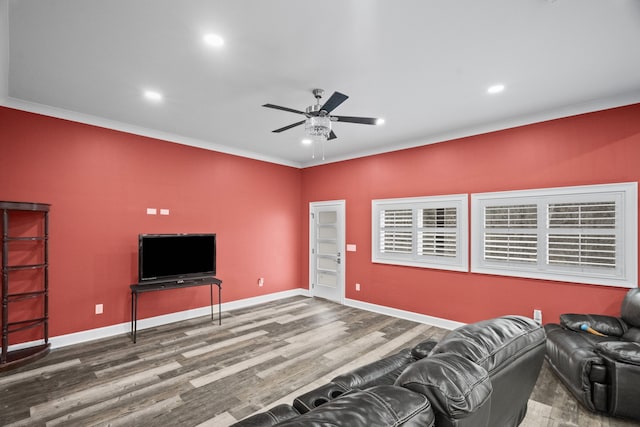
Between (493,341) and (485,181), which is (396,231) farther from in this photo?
(493,341)

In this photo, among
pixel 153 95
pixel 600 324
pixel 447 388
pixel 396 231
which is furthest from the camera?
pixel 396 231

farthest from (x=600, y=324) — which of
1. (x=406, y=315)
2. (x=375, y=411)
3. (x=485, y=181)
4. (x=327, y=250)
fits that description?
(x=327, y=250)

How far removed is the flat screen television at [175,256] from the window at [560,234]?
4.01 m

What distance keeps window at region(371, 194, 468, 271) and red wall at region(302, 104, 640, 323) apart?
0.13m

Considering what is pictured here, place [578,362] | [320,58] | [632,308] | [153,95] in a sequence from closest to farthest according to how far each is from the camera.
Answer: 1. [578,362]
2. [320,58]
3. [632,308]
4. [153,95]

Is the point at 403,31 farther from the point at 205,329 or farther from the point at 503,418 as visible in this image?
the point at 205,329

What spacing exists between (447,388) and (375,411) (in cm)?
27

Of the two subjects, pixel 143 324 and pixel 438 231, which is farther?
pixel 438 231

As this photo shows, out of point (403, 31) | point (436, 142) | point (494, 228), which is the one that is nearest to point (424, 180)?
point (436, 142)

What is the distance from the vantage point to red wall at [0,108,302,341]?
3607 mm

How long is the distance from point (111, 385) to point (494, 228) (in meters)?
4.79

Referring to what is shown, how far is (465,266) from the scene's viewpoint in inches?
170

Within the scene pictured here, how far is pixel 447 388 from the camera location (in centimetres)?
95

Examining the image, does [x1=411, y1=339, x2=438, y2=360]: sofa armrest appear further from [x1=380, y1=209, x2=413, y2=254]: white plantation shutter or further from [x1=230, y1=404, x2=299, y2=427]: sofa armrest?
[x1=380, y1=209, x2=413, y2=254]: white plantation shutter
